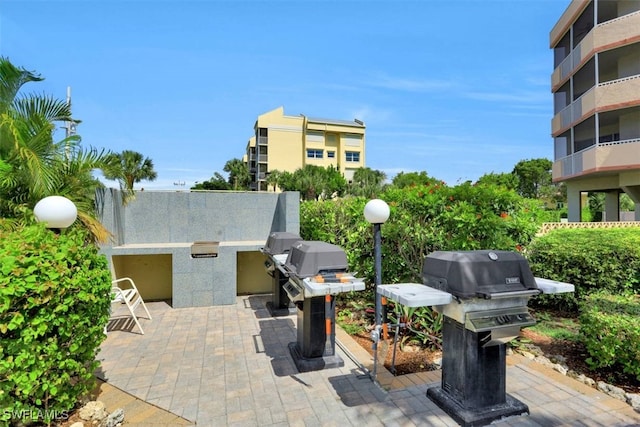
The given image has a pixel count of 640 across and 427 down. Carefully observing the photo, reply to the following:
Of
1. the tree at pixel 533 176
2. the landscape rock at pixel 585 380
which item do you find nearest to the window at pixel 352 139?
the tree at pixel 533 176

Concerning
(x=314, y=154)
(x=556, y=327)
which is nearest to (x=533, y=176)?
(x=314, y=154)

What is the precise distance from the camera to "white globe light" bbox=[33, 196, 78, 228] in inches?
146

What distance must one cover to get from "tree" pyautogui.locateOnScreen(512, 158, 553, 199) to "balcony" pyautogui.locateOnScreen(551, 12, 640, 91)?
107ft

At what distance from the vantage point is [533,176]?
154 ft

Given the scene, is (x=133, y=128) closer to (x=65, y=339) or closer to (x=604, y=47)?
(x=65, y=339)

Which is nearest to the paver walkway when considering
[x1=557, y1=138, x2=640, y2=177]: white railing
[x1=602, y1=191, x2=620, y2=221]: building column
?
[x1=557, y1=138, x2=640, y2=177]: white railing

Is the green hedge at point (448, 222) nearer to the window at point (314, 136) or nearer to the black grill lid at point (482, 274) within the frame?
the black grill lid at point (482, 274)

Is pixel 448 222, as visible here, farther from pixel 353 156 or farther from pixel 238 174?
pixel 238 174

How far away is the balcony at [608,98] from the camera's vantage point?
1591 centimetres

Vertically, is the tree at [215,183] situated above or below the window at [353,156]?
below

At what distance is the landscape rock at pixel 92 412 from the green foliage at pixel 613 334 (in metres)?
6.30

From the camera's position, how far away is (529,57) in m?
8.10

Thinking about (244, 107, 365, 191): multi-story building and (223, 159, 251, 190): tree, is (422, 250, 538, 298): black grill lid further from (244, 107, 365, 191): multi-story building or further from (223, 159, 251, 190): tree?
(223, 159, 251, 190): tree

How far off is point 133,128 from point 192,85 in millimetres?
4008
